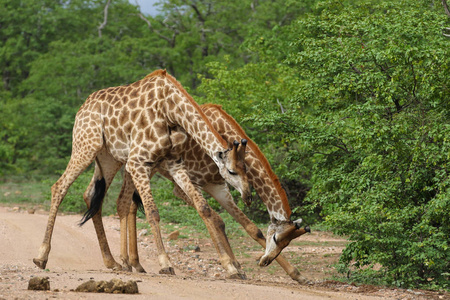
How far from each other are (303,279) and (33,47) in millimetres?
40141

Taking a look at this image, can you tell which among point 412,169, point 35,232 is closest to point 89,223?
point 35,232

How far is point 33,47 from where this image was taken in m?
44.5

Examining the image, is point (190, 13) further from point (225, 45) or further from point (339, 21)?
point (339, 21)

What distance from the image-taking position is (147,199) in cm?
832

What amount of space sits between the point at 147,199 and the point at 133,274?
1146 millimetres

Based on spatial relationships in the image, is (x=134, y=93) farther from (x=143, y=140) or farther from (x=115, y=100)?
(x=143, y=140)

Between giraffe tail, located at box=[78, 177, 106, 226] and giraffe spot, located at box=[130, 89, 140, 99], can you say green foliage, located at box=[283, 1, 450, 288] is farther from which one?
giraffe tail, located at box=[78, 177, 106, 226]

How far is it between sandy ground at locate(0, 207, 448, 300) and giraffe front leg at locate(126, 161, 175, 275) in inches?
16.8

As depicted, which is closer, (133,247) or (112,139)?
(112,139)

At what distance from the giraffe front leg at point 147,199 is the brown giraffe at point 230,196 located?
2.41 feet

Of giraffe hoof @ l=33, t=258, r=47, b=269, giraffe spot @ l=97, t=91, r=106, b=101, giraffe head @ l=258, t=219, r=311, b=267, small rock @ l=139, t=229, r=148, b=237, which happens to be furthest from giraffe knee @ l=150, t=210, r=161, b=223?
small rock @ l=139, t=229, r=148, b=237

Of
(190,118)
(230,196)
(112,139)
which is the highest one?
Result: (190,118)

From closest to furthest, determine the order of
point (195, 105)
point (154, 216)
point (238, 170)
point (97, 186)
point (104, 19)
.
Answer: point (238, 170) → point (154, 216) → point (195, 105) → point (97, 186) → point (104, 19)

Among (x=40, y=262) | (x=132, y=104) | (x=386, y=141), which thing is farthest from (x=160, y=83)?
(x=386, y=141)
